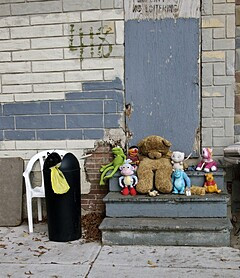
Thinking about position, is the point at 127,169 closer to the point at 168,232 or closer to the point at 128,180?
the point at 128,180

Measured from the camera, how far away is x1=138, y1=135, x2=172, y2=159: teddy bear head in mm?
4727

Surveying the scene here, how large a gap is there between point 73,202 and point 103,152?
0.90 metres

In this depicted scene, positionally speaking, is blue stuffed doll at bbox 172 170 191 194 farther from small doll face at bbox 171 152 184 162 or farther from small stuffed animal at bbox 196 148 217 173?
small stuffed animal at bbox 196 148 217 173

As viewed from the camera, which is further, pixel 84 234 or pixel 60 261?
pixel 84 234

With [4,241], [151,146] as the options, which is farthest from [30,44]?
[4,241]

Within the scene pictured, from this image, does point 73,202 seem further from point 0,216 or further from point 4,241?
point 0,216

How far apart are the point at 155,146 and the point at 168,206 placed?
733 mm

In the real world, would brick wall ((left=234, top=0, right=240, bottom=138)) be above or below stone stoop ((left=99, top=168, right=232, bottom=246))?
above

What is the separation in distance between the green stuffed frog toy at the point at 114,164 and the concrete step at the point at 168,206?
1.20 feet

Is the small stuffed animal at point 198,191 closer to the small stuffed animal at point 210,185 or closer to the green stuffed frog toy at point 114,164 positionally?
the small stuffed animal at point 210,185

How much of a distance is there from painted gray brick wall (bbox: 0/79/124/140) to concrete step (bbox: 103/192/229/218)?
3.33 ft

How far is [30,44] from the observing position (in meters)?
5.15

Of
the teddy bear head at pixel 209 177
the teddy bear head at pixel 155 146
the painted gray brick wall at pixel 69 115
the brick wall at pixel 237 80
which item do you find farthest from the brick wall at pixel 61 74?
the brick wall at pixel 237 80

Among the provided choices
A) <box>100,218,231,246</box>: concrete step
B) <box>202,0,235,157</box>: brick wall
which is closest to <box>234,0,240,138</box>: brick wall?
<box>202,0,235,157</box>: brick wall
